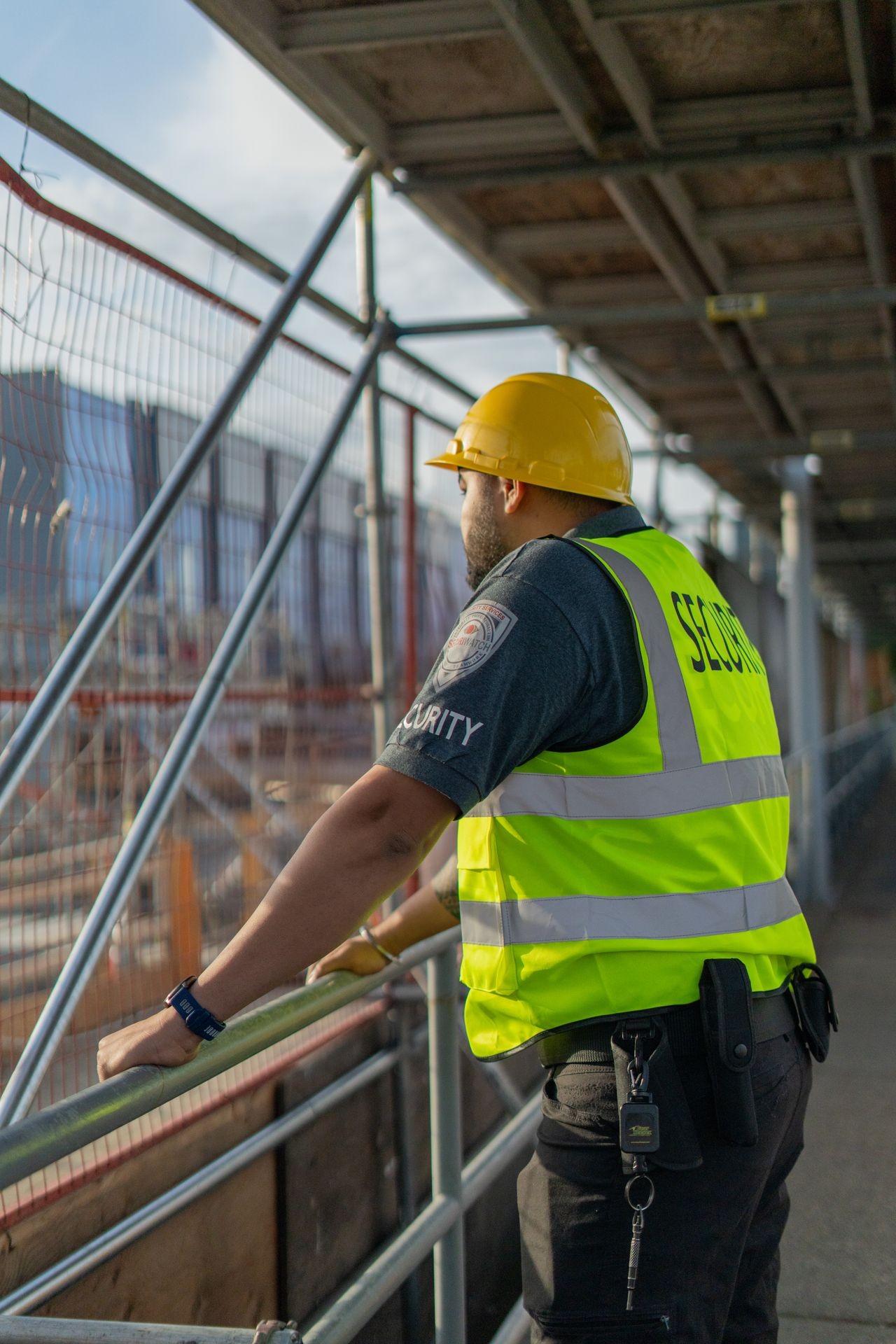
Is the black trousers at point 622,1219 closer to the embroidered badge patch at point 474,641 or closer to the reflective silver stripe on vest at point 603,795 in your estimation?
the reflective silver stripe on vest at point 603,795

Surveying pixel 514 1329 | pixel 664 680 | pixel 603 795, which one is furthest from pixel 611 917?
pixel 514 1329

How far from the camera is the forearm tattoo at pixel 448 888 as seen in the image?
245 centimetres

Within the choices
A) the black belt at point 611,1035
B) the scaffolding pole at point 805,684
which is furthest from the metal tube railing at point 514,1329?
the scaffolding pole at point 805,684

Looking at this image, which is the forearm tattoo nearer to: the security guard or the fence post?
the fence post

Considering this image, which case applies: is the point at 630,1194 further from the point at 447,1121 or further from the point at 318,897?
the point at 447,1121

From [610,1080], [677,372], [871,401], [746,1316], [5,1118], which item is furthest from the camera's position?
[871,401]

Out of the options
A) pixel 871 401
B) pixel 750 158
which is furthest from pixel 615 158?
pixel 871 401

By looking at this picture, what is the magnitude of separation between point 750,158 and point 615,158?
449 millimetres

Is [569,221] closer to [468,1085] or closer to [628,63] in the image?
[628,63]

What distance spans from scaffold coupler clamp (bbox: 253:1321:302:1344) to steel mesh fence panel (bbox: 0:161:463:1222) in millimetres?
1544

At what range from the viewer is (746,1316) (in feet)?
6.95

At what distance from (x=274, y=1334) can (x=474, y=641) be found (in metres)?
0.85

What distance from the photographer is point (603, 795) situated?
1.84 m

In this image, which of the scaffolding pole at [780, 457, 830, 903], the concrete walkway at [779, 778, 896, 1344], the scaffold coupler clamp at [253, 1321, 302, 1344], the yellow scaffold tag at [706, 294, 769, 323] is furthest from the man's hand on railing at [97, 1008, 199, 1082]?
the scaffolding pole at [780, 457, 830, 903]
